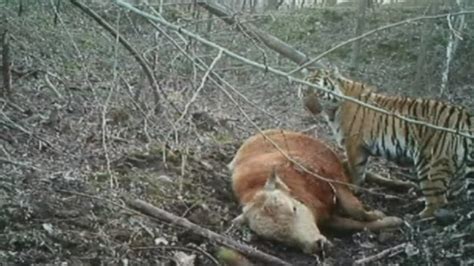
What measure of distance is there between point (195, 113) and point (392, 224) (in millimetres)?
3899

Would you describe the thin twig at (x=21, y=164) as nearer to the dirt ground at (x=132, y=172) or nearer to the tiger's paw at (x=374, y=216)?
the dirt ground at (x=132, y=172)

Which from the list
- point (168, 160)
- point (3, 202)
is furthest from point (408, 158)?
point (3, 202)

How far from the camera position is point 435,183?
6.94 m

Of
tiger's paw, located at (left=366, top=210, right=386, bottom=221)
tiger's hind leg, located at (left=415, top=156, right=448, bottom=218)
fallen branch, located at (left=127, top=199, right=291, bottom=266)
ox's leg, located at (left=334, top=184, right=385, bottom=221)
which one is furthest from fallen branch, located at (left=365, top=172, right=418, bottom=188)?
fallen branch, located at (left=127, top=199, right=291, bottom=266)

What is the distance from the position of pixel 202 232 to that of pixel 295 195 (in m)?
1.28

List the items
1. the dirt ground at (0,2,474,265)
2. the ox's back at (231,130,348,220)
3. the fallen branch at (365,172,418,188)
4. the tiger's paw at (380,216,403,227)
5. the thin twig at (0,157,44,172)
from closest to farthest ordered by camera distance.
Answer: the dirt ground at (0,2,474,265), the thin twig at (0,157,44,172), the tiger's paw at (380,216,403,227), the ox's back at (231,130,348,220), the fallen branch at (365,172,418,188)

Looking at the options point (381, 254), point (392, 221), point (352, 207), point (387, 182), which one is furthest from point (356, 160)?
point (381, 254)

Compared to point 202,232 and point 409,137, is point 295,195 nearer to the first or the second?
point 202,232

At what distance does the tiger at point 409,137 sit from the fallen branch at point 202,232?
1.69 meters

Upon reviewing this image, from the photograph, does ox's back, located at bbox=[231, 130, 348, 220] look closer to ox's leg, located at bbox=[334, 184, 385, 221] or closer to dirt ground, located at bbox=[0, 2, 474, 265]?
ox's leg, located at bbox=[334, 184, 385, 221]

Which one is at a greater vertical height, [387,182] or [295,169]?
[295,169]

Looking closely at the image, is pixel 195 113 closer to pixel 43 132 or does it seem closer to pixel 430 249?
pixel 43 132

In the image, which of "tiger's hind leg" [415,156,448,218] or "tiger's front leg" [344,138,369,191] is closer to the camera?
"tiger's hind leg" [415,156,448,218]

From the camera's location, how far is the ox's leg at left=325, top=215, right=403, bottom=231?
6.67 metres
